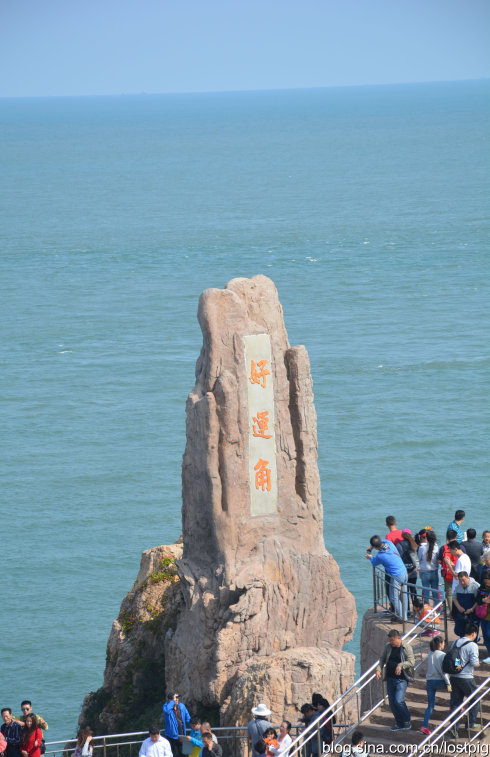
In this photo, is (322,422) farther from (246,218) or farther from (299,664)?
(246,218)

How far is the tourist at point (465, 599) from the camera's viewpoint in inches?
688

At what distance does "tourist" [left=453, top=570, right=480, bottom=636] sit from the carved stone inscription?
472 cm

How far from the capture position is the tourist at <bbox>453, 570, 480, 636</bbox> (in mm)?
17464

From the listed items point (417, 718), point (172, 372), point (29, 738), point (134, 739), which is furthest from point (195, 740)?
point (172, 372)

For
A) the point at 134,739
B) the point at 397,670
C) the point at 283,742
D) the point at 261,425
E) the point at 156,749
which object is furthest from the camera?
the point at 134,739

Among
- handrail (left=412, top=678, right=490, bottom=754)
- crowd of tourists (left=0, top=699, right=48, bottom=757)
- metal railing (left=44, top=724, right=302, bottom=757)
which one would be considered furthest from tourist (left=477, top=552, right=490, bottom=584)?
crowd of tourists (left=0, top=699, right=48, bottom=757)

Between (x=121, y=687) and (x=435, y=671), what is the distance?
9011 millimetres

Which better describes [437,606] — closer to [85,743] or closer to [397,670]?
[397,670]

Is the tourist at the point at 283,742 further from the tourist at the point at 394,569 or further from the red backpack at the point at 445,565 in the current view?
the tourist at the point at 394,569

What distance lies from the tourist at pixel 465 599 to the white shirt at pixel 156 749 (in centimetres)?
429

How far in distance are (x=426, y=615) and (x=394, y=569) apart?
1.60m

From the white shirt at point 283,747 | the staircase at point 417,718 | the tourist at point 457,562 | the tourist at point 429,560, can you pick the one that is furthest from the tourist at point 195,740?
the tourist at point 429,560

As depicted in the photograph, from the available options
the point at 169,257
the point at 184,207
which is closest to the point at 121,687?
the point at 169,257

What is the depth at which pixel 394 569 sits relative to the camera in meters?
20.5
